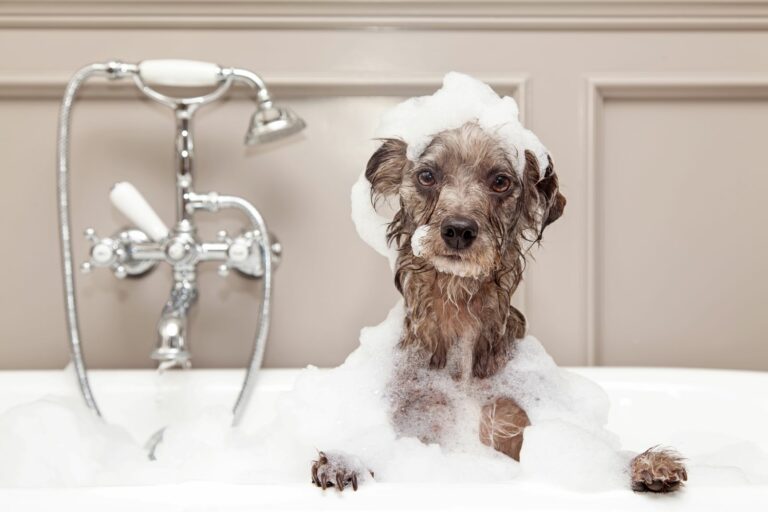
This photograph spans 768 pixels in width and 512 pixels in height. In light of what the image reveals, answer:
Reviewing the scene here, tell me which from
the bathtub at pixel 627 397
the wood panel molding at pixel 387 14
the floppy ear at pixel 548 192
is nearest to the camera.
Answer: the floppy ear at pixel 548 192

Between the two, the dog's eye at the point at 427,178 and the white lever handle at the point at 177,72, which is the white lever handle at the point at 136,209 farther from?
the dog's eye at the point at 427,178

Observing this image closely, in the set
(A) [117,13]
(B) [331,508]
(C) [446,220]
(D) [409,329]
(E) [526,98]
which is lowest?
(B) [331,508]

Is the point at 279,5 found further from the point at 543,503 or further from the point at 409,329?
the point at 543,503

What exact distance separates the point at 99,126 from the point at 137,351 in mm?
459

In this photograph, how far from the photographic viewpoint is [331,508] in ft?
2.19

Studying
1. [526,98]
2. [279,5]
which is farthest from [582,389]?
[279,5]

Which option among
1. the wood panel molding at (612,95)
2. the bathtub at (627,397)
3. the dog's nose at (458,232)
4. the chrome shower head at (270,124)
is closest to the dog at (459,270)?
the dog's nose at (458,232)

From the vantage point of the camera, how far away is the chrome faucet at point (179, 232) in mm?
1204

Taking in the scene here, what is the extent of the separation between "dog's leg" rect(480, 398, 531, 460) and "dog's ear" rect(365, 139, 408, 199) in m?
0.26

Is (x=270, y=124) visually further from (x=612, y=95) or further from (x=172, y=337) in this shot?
(x=612, y=95)

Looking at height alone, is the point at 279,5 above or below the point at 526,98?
above

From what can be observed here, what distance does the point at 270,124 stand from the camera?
1.20m

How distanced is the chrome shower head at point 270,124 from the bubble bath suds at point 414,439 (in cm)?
42

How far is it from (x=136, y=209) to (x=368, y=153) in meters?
0.47
